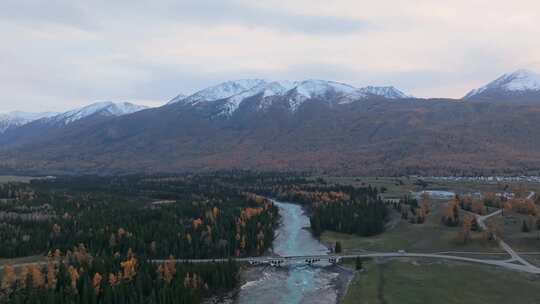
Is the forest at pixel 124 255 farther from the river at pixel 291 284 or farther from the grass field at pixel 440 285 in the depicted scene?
the grass field at pixel 440 285

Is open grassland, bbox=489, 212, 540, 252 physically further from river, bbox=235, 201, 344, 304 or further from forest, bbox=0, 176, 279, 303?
forest, bbox=0, 176, 279, 303

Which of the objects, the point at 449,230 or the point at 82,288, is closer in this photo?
the point at 82,288

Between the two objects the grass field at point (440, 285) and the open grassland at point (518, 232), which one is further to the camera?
the open grassland at point (518, 232)

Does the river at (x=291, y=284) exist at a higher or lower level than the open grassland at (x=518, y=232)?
lower

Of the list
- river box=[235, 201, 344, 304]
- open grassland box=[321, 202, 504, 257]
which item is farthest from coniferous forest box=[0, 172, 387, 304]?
open grassland box=[321, 202, 504, 257]

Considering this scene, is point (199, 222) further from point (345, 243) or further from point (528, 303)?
point (528, 303)

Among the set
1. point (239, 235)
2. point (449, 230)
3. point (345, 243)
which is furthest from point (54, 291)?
point (449, 230)

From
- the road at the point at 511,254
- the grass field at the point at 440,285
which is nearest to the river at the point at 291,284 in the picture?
the grass field at the point at 440,285

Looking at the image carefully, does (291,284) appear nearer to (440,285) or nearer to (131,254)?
(440,285)

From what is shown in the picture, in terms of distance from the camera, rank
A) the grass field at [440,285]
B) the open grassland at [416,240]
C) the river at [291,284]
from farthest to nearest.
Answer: the open grassland at [416,240] < the river at [291,284] < the grass field at [440,285]
